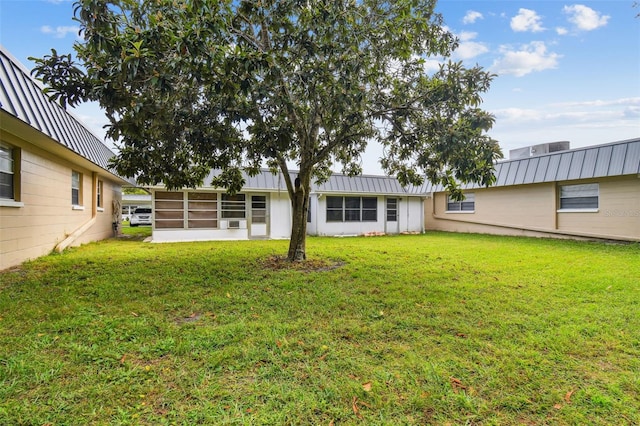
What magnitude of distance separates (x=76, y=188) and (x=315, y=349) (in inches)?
432

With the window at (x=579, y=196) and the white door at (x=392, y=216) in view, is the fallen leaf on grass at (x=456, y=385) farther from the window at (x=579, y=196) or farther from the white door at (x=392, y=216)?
the white door at (x=392, y=216)

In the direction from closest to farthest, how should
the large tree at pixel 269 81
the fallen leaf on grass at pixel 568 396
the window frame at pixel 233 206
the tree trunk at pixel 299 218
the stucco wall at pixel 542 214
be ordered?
the fallen leaf on grass at pixel 568 396, the large tree at pixel 269 81, the tree trunk at pixel 299 218, the stucco wall at pixel 542 214, the window frame at pixel 233 206

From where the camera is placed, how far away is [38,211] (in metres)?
7.38

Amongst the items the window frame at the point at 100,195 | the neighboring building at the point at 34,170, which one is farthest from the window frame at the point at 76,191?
the window frame at the point at 100,195

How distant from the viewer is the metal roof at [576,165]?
34.8ft

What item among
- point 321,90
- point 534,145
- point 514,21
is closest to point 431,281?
point 321,90

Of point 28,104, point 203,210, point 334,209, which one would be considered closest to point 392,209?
point 334,209

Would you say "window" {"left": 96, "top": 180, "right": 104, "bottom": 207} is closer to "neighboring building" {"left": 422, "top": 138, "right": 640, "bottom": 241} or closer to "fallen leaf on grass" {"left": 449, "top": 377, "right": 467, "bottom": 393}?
"fallen leaf on grass" {"left": 449, "top": 377, "right": 467, "bottom": 393}

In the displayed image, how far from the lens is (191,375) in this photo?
264cm

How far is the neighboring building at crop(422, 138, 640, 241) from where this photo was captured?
35.8ft

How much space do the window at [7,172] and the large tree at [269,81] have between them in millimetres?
1839

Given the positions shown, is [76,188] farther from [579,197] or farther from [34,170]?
[579,197]

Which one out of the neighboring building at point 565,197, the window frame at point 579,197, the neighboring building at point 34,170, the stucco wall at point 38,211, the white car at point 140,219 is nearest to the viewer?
the neighboring building at point 34,170

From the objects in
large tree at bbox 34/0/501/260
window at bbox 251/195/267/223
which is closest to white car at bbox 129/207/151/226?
window at bbox 251/195/267/223
